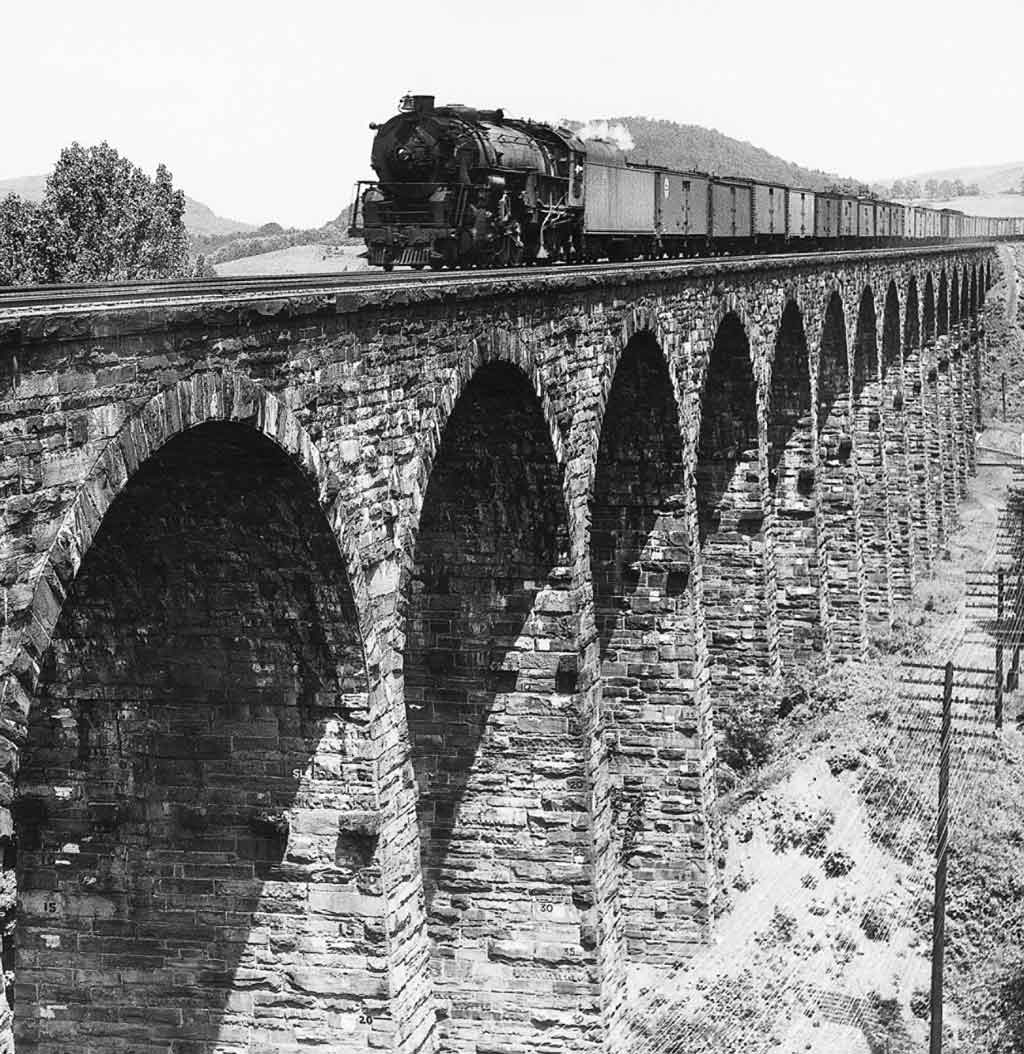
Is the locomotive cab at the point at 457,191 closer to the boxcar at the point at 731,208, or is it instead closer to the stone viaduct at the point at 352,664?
the stone viaduct at the point at 352,664

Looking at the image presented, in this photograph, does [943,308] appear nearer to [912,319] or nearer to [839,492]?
[912,319]

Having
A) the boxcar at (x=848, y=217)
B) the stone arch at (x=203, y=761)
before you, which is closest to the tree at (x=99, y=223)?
the boxcar at (x=848, y=217)

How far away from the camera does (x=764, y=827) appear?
25.6 meters

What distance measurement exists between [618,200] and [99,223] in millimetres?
27938

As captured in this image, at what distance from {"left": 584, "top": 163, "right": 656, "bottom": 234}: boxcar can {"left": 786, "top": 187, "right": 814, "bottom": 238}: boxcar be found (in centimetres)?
1282

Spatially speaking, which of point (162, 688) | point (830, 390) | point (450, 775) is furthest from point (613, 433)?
point (830, 390)

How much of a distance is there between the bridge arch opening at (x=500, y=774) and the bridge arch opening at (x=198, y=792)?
4397 mm

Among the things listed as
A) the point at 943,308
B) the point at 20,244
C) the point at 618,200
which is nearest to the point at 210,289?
the point at 618,200

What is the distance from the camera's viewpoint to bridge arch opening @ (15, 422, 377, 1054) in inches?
502

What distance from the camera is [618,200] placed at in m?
30.4

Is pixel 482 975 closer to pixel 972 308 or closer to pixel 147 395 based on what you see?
pixel 147 395

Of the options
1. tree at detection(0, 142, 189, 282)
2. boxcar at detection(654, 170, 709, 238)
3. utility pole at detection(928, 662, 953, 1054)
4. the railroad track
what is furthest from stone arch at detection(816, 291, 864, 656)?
tree at detection(0, 142, 189, 282)

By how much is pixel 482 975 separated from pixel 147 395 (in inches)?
397

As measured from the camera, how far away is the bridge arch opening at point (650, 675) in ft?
72.0
